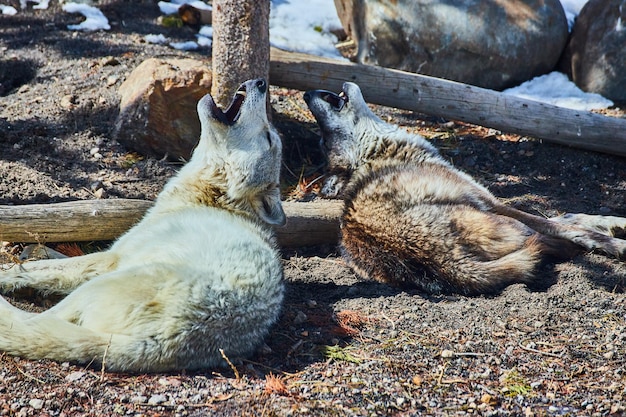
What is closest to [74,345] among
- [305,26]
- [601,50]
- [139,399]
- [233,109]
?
[139,399]

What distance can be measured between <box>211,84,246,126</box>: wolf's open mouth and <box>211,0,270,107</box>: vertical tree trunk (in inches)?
36.2

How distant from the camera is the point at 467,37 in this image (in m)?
9.57

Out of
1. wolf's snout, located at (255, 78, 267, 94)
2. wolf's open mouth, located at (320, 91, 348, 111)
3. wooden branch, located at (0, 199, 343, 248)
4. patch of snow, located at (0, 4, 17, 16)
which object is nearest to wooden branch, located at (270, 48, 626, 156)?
wolf's open mouth, located at (320, 91, 348, 111)

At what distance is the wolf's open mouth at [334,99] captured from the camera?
7402 millimetres

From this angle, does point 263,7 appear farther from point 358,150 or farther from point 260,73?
point 358,150

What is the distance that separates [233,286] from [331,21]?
824 centimetres

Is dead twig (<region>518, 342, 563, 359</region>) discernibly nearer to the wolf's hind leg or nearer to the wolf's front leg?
the wolf's hind leg

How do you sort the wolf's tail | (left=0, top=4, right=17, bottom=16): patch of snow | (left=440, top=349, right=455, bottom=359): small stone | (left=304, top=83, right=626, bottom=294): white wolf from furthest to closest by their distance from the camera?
(left=0, top=4, right=17, bottom=16): patch of snow < (left=304, top=83, right=626, bottom=294): white wolf < (left=440, top=349, right=455, bottom=359): small stone < the wolf's tail

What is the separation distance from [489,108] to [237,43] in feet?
10.2

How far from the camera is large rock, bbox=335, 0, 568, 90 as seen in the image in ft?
31.4

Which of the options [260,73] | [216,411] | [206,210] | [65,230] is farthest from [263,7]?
[216,411]

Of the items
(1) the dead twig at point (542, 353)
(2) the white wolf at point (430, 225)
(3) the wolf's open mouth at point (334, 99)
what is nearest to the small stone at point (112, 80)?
(3) the wolf's open mouth at point (334, 99)

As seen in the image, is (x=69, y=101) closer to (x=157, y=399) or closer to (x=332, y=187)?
(x=332, y=187)

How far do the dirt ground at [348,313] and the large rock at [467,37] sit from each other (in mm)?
1121
